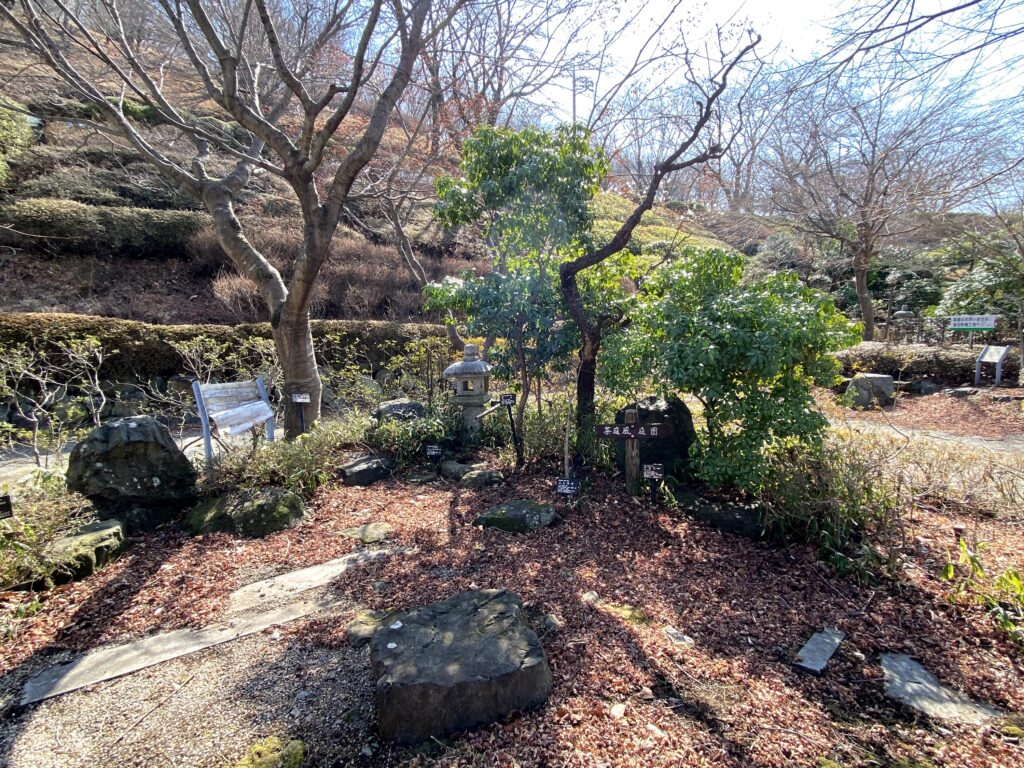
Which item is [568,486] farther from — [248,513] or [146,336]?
[146,336]

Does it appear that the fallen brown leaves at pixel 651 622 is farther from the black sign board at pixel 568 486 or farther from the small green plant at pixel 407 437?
the small green plant at pixel 407 437

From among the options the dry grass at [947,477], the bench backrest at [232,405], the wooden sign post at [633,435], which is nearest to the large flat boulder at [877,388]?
the dry grass at [947,477]

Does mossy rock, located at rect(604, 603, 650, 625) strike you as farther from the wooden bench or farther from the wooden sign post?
the wooden bench

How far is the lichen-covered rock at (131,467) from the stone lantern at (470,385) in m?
2.63

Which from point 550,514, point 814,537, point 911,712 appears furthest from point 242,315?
point 911,712

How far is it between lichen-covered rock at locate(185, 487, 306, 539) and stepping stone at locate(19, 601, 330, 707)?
1.11 meters

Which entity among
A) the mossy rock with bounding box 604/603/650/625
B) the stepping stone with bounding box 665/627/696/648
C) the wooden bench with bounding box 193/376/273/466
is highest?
the wooden bench with bounding box 193/376/273/466

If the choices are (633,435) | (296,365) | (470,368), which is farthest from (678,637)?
(296,365)

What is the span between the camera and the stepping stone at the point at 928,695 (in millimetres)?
2031

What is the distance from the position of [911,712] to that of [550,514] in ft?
7.27

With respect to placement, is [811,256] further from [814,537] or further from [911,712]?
[911,712]

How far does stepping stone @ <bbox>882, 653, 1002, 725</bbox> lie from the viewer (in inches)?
80.0

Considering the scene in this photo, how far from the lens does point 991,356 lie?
8.83 metres

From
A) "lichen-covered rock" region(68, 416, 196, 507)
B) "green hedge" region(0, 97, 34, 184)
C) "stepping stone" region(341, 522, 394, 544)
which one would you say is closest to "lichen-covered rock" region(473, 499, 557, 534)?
"stepping stone" region(341, 522, 394, 544)
